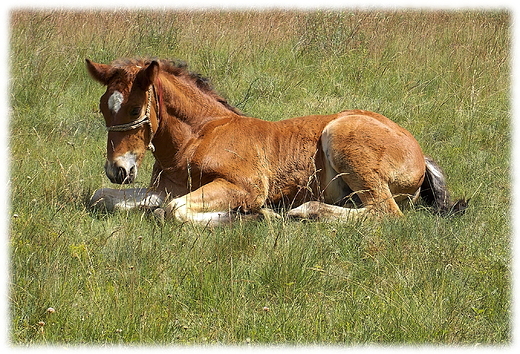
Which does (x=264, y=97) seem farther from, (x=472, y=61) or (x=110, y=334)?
(x=110, y=334)

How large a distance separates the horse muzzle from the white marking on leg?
16.9 inches

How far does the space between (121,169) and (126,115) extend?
0.50 metres

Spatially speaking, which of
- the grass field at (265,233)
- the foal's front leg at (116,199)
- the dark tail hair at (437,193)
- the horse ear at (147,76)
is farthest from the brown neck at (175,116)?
the dark tail hair at (437,193)

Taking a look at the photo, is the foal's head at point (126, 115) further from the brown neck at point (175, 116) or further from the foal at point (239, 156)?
the brown neck at point (175, 116)

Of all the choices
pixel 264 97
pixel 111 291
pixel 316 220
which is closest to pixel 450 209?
pixel 316 220

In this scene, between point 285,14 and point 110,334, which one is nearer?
point 110,334

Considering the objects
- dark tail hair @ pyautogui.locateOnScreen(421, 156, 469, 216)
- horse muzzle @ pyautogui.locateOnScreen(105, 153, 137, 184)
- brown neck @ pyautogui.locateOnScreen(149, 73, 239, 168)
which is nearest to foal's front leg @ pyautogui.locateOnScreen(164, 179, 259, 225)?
horse muzzle @ pyautogui.locateOnScreen(105, 153, 137, 184)

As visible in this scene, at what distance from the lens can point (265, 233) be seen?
21.1ft

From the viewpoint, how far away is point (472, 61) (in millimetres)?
12008

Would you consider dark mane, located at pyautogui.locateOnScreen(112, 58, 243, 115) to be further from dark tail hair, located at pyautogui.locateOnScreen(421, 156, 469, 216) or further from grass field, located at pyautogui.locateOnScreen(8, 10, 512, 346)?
dark tail hair, located at pyautogui.locateOnScreen(421, 156, 469, 216)

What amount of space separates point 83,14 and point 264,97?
4.10 metres

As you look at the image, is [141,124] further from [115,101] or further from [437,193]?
[437,193]

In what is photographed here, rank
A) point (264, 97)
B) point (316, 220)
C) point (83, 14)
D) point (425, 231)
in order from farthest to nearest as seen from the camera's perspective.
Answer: point (83, 14), point (264, 97), point (316, 220), point (425, 231)

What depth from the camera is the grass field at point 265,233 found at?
486cm
